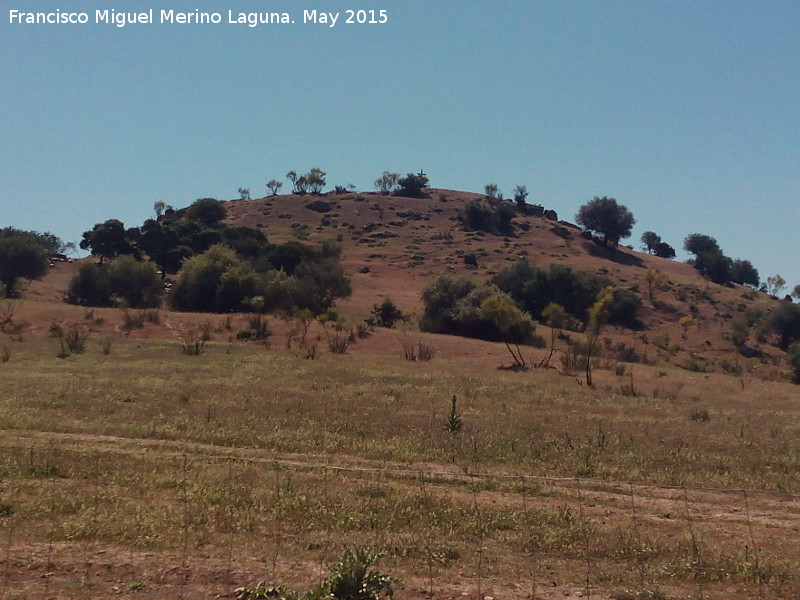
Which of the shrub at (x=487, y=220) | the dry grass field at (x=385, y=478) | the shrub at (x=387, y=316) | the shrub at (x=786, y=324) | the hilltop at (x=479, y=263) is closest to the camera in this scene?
the dry grass field at (x=385, y=478)

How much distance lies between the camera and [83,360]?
25875 mm

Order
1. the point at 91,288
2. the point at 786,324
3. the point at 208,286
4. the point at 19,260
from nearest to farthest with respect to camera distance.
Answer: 1. the point at 208,286
2. the point at 91,288
3. the point at 19,260
4. the point at 786,324

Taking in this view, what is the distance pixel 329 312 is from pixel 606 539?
120 feet

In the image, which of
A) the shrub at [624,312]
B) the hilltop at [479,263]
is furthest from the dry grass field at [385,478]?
the shrub at [624,312]

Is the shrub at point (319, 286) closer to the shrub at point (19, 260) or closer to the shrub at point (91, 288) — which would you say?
the shrub at point (91, 288)

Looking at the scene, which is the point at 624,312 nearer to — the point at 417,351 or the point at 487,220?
the point at 417,351

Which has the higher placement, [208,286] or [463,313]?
[208,286]

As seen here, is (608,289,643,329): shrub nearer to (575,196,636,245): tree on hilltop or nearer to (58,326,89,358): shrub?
(575,196,636,245): tree on hilltop

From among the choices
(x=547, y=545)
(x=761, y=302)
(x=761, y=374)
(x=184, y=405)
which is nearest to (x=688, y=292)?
(x=761, y=302)

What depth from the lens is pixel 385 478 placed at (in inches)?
447

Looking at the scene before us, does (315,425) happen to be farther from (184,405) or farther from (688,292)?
(688,292)

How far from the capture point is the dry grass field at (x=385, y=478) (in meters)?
7.29

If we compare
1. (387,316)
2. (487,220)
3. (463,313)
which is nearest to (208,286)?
(387,316)

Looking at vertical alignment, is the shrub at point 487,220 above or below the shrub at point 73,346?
above
